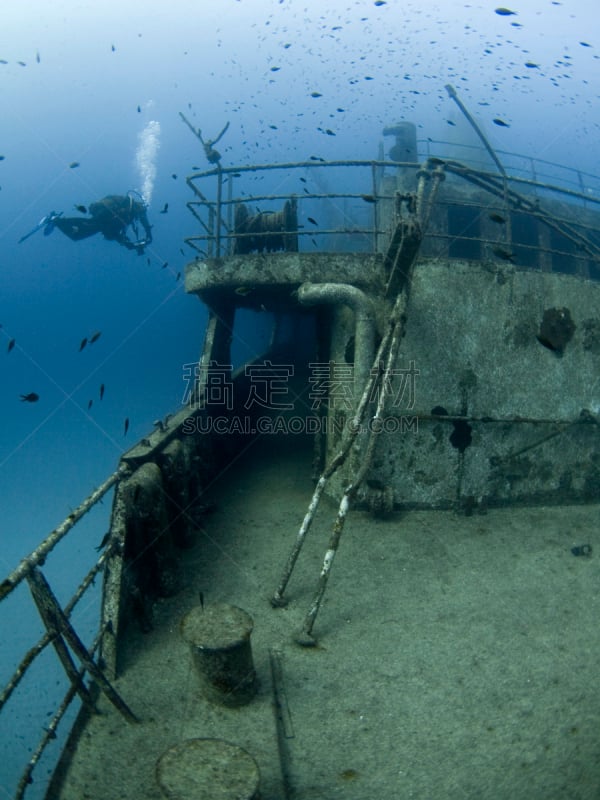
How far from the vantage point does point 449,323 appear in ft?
20.3

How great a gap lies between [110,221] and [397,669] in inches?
621

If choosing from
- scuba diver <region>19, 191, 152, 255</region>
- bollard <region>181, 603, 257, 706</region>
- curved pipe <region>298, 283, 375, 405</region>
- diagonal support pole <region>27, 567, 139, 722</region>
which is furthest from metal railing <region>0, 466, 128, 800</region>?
scuba diver <region>19, 191, 152, 255</region>

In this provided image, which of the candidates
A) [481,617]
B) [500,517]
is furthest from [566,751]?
[500,517]

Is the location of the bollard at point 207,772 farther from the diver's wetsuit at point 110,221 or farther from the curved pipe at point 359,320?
the diver's wetsuit at point 110,221

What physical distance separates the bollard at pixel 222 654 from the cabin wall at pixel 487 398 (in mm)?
2793

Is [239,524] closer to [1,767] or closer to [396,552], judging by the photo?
[396,552]

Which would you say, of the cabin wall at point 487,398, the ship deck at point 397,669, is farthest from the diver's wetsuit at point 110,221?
the ship deck at point 397,669

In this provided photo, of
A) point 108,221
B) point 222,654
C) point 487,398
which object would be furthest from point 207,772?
point 108,221

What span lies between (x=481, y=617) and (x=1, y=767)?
1347 centimetres

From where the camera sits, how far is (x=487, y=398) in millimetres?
6172

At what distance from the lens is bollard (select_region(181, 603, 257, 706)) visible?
10.5ft

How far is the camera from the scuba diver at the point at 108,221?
14898mm

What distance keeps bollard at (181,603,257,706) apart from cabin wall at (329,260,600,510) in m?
2.79

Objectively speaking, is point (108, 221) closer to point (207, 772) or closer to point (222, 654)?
point (222, 654)
